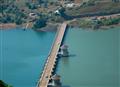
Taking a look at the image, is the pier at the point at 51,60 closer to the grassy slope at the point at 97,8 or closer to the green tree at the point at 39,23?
the green tree at the point at 39,23

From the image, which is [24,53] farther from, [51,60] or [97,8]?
[97,8]

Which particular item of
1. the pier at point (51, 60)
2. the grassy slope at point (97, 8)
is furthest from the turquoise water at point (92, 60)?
the grassy slope at point (97, 8)

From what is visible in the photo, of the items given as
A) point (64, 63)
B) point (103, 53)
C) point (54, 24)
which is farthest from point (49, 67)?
point (54, 24)

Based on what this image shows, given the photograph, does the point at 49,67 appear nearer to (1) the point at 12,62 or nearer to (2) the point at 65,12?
(1) the point at 12,62

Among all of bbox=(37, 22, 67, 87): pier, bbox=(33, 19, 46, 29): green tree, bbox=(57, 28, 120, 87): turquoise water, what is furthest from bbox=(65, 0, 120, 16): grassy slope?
bbox=(57, 28, 120, 87): turquoise water

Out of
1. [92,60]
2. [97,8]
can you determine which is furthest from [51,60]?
[97,8]
